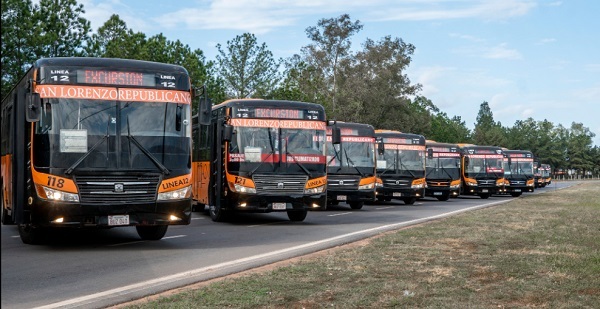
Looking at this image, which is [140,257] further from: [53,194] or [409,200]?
[409,200]

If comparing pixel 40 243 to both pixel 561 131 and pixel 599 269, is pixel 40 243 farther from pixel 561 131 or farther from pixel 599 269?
pixel 561 131

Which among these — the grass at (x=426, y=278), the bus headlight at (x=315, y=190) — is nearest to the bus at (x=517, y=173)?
the bus headlight at (x=315, y=190)

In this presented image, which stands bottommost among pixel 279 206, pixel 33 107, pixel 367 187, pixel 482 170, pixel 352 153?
pixel 279 206

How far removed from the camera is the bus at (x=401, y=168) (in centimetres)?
3238

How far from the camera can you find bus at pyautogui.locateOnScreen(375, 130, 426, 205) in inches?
1275

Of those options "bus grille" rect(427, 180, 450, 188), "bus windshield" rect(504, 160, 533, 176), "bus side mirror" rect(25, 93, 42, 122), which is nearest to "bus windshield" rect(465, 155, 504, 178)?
"bus windshield" rect(504, 160, 533, 176)

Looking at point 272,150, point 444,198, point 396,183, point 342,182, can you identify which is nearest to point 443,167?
point 444,198

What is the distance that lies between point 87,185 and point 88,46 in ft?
98.3

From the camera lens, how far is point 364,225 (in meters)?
19.3

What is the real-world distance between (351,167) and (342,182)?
27.1 inches

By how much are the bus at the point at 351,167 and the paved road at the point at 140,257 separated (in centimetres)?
643

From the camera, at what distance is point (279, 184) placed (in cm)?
1880

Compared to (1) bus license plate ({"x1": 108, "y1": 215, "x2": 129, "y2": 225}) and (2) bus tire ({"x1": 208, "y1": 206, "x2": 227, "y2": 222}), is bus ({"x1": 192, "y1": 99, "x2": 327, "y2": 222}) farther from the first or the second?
(1) bus license plate ({"x1": 108, "y1": 215, "x2": 129, "y2": 225})

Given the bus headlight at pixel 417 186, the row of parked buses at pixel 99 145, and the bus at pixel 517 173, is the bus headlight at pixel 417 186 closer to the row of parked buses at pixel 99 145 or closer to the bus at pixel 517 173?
the bus at pixel 517 173
